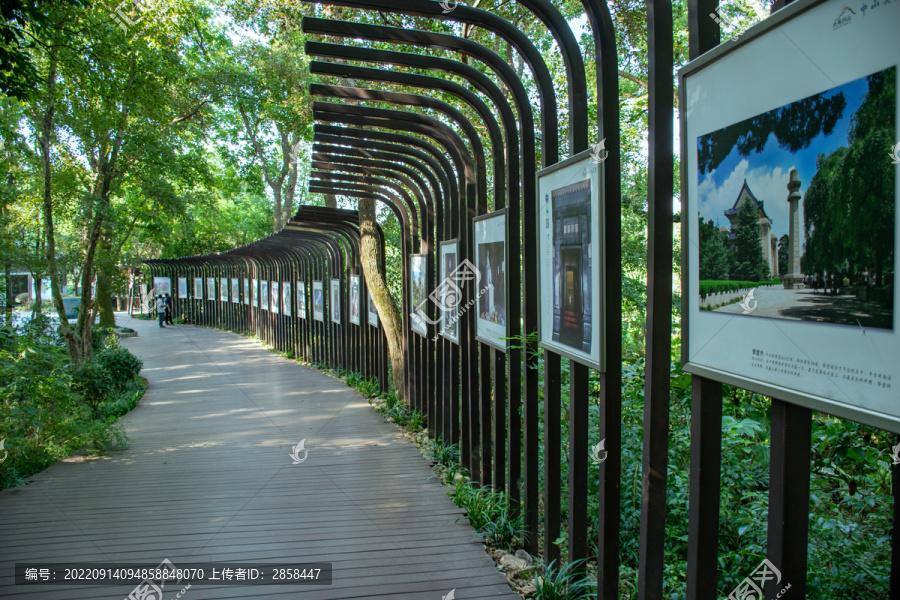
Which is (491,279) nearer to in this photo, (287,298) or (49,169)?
(49,169)

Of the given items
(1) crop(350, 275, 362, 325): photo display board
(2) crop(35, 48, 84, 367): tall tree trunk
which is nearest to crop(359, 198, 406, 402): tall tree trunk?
(1) crop(350, 275, 362, 325): photo display board

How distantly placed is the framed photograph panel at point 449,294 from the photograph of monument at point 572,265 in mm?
1970

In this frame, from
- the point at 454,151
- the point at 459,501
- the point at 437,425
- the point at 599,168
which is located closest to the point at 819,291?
the point at 599,168

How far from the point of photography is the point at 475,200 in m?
4.71

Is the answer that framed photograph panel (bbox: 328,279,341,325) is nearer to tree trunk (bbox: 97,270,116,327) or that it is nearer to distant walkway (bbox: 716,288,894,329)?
distant walkway (bbox: 716,288,894,329)

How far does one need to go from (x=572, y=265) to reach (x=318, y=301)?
32.7 ft

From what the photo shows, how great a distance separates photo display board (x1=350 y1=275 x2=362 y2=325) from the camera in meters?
9.74

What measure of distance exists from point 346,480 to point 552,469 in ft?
7.85

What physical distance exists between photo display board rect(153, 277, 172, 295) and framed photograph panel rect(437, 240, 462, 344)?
895 inches

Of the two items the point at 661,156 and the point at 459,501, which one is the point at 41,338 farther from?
the point at 661,156

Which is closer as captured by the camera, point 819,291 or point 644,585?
point 819,291

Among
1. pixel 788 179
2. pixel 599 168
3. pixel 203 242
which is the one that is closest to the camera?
pixel 788 179

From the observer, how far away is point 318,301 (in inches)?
484

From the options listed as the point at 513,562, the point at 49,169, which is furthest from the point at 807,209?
the point at 49,169
